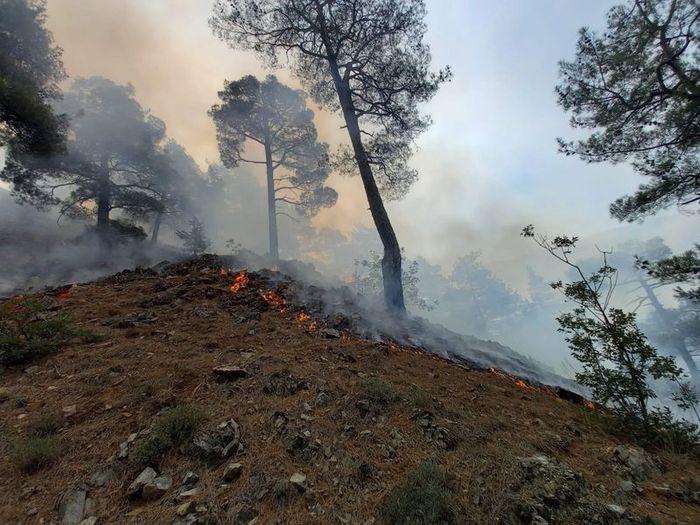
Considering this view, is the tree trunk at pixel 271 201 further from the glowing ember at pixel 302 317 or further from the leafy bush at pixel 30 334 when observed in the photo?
the leafy bush at pixel 30 334

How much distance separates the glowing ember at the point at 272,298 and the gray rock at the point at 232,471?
506 cm

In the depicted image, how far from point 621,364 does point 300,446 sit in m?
4.49

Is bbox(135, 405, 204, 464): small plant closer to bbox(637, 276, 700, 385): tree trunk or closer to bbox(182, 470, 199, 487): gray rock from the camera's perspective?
bbox(182, 470, 199, 487): gray rock

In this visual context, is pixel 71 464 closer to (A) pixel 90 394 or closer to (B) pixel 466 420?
(A) pixel 90 394

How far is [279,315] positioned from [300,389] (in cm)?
320

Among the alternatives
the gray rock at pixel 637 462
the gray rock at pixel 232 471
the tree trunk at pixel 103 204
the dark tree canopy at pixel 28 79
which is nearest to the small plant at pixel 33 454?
the gray rock at pixel 232 471

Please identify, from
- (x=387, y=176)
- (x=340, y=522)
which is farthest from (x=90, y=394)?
(x=387, y=176)

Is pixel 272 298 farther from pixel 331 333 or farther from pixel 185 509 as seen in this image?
pixel 185 509

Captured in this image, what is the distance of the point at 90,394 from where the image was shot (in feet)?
12.5

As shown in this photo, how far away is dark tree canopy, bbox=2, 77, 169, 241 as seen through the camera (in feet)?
42.1

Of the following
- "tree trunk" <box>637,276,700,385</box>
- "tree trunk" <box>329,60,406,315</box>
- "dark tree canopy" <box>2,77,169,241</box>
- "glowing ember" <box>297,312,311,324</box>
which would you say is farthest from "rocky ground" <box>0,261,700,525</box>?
"tree trunk" <box>637,276,700,385</box>

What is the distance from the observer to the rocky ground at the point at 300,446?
2.44m

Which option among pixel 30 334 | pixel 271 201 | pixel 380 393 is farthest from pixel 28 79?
pixel 380 393

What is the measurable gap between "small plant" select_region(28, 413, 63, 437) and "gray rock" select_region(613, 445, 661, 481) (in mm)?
5951
